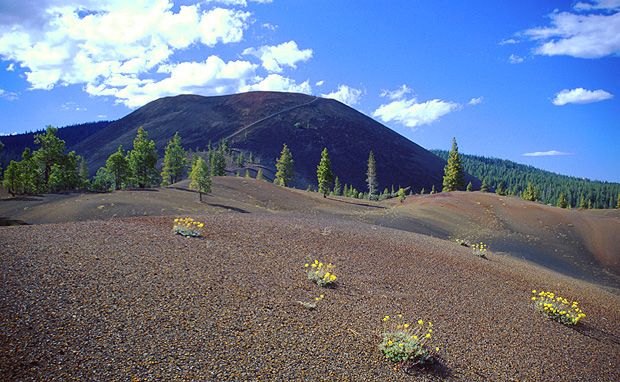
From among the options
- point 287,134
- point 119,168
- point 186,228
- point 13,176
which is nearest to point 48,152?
point 13,176

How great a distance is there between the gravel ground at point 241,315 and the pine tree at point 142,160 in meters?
38.4

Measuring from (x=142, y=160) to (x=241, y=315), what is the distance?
45.4 meters

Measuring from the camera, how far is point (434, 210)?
119 feet

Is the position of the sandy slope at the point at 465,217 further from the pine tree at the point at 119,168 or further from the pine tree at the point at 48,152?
the pine tree at the point at 119,168

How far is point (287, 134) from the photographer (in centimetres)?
15325

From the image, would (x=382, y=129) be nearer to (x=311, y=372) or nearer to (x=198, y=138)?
(x=198, y=138)

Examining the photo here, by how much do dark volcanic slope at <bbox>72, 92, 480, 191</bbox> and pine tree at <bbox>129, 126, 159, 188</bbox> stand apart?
73.8m

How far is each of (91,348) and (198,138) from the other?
524ft

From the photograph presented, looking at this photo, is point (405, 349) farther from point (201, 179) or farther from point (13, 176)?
point (13, 176)

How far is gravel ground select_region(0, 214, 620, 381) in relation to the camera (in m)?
4.39

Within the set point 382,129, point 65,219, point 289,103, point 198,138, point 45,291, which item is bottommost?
point 65,219

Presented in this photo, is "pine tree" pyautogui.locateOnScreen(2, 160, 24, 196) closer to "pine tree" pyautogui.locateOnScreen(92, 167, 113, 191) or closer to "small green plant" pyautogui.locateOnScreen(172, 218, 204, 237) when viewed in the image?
"pine tree" pyautogui.locateOnScreen(92, 167, 113, 191)

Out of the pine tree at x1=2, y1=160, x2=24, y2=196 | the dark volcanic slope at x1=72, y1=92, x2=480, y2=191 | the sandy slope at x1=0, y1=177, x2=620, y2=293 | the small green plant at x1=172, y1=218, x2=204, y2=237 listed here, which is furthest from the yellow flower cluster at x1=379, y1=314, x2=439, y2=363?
the dark volcanic slope at x1=72, y1=92, x2=480, y2=191

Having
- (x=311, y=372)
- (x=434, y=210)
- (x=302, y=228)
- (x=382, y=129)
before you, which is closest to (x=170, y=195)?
(x=302, y=228)
